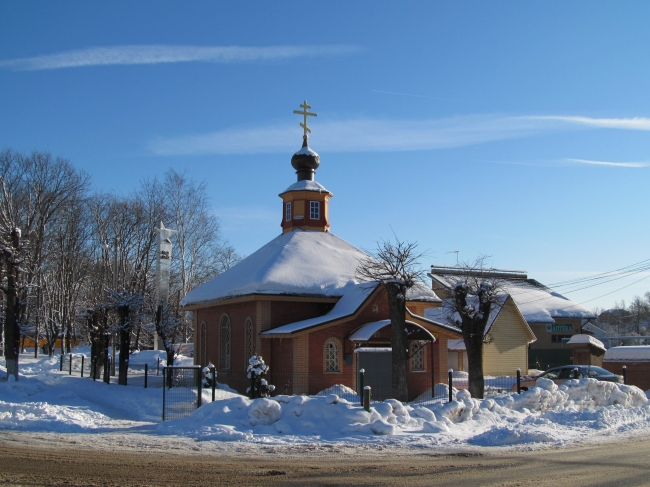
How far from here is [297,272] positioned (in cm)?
2448

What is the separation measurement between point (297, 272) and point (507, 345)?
59.2ft

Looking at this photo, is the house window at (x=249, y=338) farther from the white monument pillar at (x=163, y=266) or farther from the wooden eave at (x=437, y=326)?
the white monument pillar at (x=163, y=266)

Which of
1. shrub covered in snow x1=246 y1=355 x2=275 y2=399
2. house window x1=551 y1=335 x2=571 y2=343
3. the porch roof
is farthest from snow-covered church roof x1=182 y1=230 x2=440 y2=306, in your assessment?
house window x1=551 y1=335 x2=571 y2=343

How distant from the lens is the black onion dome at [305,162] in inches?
1216

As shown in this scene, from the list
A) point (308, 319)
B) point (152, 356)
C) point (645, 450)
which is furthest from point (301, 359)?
point (152, 356)

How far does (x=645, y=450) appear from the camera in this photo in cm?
1216

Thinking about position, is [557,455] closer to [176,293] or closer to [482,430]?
[482,430]

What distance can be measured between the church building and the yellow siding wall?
43.0 ft

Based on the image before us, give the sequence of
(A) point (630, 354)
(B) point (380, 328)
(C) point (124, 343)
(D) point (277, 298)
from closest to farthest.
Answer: (B) point (380, 328) → (D) point (277, 298) → (C) point (124, 343) → (A) point (630, 354)

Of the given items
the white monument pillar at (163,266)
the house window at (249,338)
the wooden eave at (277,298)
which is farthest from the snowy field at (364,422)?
the white monument pillar at (163,266)

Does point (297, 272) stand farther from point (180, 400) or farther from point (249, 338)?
point (180, 400)

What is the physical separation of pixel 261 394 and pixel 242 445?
21.9ft

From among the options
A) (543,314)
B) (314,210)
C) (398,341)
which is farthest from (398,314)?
(543,314)

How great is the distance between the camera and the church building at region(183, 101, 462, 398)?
22.2 m
